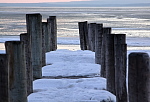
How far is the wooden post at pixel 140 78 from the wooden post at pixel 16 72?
5.56 ft

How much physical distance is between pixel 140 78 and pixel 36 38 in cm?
424

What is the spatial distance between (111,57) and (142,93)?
8.82ft

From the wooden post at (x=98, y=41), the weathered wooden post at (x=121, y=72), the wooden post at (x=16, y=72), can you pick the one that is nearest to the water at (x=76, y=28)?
the wooden post at (x=98, y=41)

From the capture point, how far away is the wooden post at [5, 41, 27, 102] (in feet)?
17.8

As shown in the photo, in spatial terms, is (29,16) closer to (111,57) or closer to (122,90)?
(111,57)

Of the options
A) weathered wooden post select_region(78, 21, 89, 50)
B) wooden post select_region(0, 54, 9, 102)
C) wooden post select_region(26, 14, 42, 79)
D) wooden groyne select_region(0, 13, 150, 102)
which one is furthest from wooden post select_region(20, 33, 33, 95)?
weathered wooden post select_region(78, 21, 89, 50)

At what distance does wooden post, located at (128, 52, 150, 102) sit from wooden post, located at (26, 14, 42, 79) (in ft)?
13.1

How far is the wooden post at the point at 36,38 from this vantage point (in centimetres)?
807

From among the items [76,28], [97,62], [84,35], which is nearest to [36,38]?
[97,62]

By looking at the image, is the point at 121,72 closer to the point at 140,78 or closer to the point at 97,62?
the point at 140,78

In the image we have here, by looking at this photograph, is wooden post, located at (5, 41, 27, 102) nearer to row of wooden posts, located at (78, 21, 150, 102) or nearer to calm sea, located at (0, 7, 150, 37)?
row of wooden posts, located at (78, 21, 150, 102)

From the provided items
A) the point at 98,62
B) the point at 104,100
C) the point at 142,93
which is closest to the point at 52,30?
the point at 98,62

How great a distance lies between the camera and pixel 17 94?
17.8 feet

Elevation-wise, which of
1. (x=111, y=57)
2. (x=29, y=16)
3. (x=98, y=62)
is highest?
(x=29, y=16)
